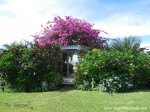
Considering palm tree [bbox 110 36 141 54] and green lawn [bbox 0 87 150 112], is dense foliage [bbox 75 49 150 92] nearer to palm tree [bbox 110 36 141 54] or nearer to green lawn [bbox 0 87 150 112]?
green lawn [bbox 0 87 150 112]

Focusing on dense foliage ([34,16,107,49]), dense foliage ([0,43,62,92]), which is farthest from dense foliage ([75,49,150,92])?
dense foliage ([34,16,107,49])

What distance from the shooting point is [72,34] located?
70.4 ft

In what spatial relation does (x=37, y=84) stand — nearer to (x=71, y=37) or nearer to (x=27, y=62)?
(x=27, y=62)

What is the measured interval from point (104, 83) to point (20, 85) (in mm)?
4429

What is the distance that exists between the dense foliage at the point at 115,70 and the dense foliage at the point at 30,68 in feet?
5.99

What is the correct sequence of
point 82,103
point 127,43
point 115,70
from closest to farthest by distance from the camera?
1. point 82,103
2. point 115,70
3. point 127,43

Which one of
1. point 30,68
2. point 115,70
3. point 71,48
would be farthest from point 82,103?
point 71,48

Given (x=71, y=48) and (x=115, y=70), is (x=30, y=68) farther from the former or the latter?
(x=115, y=70)

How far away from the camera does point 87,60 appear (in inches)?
628

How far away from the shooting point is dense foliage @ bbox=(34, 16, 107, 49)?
21.3 metres

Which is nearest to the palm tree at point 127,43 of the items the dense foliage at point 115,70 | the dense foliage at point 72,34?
the dense foliage at point 72,34

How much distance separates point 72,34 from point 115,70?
688 cm

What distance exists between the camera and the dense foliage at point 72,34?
21344mm

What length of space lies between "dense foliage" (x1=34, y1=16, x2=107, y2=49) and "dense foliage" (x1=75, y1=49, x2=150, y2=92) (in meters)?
5.53
